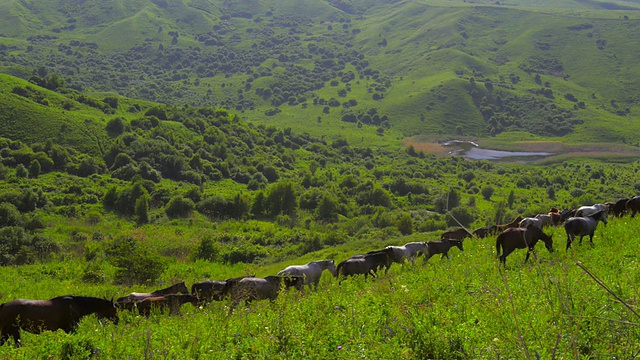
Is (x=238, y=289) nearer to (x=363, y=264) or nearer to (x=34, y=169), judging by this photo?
(x=363, y=264)

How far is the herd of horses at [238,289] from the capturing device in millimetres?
10891

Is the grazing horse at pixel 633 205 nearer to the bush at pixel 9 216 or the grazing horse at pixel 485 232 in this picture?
the grazing horse at pixel 485 232

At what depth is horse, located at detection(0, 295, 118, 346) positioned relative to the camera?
10.7 metres

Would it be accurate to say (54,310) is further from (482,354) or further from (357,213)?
(357,213)

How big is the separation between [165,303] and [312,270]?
532 centimetres

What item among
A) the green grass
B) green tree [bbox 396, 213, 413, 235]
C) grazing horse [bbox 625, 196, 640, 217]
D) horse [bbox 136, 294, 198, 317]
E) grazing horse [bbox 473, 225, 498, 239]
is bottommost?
green tree [bbox 396, 213, 413, 235]

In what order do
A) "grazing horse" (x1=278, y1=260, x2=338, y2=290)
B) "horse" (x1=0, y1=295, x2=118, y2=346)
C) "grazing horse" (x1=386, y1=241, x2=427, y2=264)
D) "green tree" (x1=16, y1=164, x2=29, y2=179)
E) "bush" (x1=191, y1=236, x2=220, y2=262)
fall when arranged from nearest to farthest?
"horse" (x1=0, y1=295, x2=118, y2=346)
"grazing horse" (x1=278, y1=260, x2=338, y2=290)
"grazing horse" (x1=386, y1=241, x2=427, y2=264)
"bush" (x1=191, y1=236, x2=220, y2=262)
"green tree" (x1=16, y1=164, x2=29, y2=179)

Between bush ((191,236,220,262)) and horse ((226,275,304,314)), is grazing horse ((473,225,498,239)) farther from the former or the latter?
bush ((191,236,220,262))

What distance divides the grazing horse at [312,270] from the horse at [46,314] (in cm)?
595

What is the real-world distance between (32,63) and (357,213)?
16220 centimetres

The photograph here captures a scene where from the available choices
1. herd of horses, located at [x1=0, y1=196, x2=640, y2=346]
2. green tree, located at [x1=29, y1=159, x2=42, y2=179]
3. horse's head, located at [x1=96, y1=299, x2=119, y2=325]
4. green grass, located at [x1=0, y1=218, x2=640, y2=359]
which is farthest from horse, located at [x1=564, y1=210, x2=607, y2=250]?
green tree, located at [x1=29, y1=159, x2=42, y2=179]

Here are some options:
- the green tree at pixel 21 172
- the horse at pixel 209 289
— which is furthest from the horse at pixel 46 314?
the green tree at pixel 21 172

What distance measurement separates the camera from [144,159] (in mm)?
79562

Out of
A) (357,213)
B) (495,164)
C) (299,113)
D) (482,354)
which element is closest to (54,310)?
(482,354)
